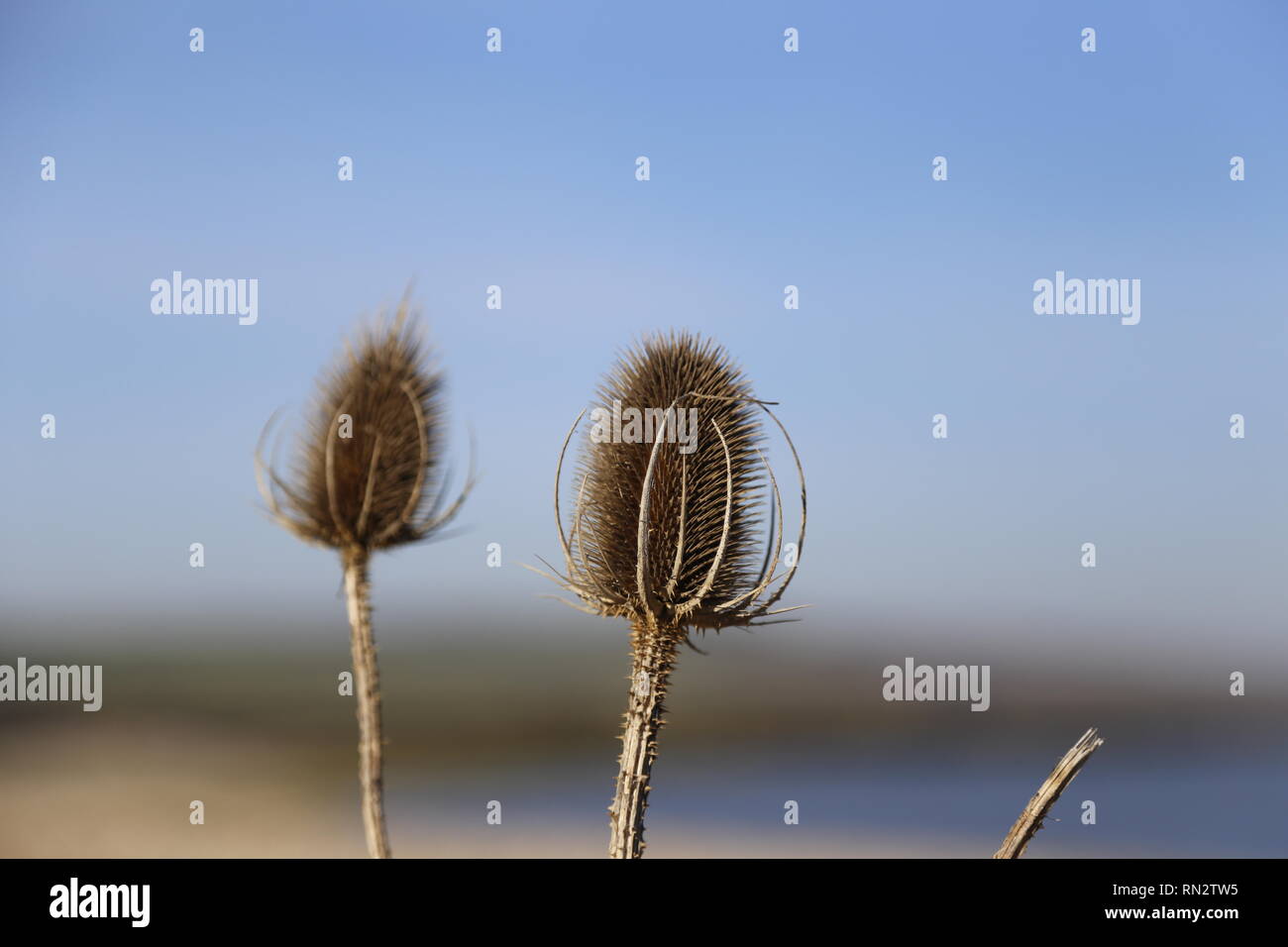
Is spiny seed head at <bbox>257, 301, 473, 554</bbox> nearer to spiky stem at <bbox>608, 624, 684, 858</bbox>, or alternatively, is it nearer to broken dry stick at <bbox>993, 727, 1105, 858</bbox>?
spiky stem at <bbox>608, 624, 684, 858</bbox>

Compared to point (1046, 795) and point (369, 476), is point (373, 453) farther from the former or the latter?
point (1046, 795)

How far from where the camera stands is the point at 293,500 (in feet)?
22.6

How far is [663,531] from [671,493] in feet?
1.16

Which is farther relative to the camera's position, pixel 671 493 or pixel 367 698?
pixel 671 493

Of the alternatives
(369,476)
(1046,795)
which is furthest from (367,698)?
(1046,795)

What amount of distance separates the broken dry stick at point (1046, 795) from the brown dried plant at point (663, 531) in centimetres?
246

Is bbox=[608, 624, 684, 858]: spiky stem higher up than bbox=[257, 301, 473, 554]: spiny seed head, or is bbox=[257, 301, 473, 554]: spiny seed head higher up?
bbox=[257, 301, 473, 554]: spiny seed head

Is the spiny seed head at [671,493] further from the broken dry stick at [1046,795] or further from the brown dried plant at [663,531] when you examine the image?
the broken dry stick at [1046,795]

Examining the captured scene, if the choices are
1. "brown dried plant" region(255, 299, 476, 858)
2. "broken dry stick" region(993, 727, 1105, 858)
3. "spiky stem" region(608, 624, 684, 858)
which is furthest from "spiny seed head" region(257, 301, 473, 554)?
"broken dry stick" region(993, 727, 1105, 858)

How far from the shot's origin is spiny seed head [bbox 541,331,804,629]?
357 inches

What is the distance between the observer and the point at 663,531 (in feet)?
30.5

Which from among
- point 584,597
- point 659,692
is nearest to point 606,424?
point 584,597

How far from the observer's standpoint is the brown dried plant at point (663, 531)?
29.1 ft

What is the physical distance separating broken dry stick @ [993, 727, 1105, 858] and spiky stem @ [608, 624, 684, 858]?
2.90m
